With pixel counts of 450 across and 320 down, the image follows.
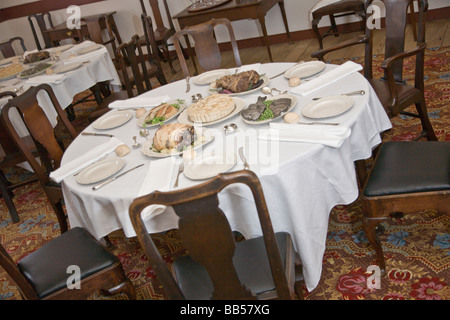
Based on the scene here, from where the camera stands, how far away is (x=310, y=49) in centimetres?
509

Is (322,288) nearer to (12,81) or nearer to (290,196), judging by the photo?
(290,196)

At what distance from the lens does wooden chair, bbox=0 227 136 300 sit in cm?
166

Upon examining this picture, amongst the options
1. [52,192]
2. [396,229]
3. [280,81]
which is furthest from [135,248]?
[396,229]

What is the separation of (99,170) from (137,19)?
496cm

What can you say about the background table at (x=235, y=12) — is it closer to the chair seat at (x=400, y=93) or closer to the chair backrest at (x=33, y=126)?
the chair seat at (x=400, y=93)

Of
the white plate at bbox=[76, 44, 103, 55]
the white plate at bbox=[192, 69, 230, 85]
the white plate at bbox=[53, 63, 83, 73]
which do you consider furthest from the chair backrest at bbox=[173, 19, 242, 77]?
the white plate at bbox=[76, 44, 103, 55]

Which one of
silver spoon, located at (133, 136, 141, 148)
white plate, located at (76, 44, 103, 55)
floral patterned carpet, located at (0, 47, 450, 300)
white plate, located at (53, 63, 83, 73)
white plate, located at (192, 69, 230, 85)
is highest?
white plate, located at (76, 44, 103, 55)

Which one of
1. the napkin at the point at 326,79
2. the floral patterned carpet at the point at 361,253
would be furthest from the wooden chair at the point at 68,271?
the napkin at the point at 326,79

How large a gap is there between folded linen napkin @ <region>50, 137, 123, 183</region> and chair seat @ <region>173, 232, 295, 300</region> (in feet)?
1.97

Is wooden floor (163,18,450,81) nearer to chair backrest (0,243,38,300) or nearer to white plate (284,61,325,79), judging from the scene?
white plate (284,61,325,79)

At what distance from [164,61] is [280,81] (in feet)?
13.7

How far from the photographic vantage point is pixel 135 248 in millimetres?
2520

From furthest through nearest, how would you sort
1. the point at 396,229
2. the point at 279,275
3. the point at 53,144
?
the point at 53,144 → the point at 396,229 → the point at 279,275

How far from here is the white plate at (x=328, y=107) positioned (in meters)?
1.68
